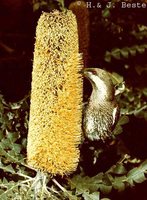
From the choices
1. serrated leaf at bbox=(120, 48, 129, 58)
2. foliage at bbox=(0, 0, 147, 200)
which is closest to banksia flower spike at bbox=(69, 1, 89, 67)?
foliage at bbox=(0, 0, 147, 200)

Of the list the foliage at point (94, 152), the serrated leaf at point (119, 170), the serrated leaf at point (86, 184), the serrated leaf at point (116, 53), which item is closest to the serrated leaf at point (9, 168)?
the foliage at point (94, 152)

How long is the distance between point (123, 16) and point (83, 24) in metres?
0.51

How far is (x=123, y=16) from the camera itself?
2.06 m


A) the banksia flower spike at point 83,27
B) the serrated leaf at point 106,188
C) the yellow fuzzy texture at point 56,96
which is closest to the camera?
the yellow fuzzy texture at point 56,96

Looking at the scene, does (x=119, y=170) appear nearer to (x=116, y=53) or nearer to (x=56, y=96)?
(x=56, y=96)

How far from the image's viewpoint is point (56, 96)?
1.33 meters

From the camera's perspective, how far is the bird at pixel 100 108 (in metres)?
1.35

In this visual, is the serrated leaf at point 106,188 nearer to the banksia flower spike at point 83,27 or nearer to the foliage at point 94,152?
the foliage at point 94,152

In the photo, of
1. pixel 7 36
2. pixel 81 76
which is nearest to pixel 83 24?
pixel 81 76

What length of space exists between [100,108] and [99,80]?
0.33ft

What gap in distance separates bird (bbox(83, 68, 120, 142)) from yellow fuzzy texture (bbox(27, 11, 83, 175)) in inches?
1.2

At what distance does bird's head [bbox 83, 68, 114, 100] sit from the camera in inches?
52.9

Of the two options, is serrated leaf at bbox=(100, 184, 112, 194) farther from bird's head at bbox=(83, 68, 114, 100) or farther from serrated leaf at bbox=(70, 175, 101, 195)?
bird's head at bbox=(83, 68, 114, 100)

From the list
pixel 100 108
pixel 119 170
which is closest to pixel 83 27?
pixel 100 108
